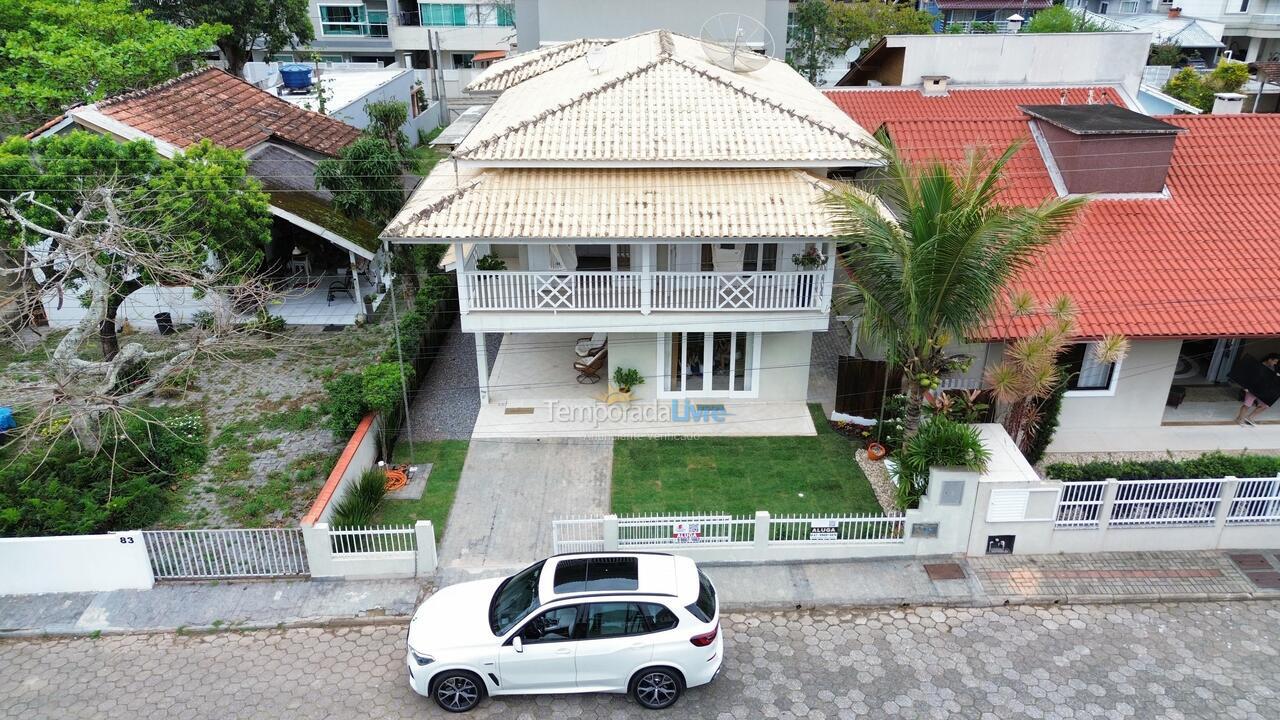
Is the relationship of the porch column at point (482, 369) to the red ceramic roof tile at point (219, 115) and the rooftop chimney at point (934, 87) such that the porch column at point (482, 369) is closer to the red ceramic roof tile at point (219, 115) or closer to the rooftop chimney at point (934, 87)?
the red ceramic roof tile at point (219, 115)

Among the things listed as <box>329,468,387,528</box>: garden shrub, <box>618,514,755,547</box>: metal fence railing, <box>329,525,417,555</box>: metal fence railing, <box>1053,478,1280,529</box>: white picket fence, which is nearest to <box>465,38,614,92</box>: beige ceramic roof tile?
<box>329,468,387,528</box>: garden shrub

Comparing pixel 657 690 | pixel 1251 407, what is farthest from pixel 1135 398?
pixel 657 690

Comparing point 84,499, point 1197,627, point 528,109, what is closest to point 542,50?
point 528,109

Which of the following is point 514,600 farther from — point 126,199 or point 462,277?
point 126,199

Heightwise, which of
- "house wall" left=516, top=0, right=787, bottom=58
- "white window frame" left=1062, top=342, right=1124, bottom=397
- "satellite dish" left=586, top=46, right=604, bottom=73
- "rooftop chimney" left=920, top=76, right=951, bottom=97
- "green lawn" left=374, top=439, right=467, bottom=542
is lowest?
"green lawn" left=374, top=439, right=467, bottom=542

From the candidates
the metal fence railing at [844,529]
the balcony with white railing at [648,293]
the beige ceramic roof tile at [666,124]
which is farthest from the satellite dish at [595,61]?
the metal fence railing at [844,529]

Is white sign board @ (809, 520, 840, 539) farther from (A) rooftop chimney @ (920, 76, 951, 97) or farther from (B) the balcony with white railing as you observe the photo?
(A) rooftop chimney @ (920, 76, 951, 97)
